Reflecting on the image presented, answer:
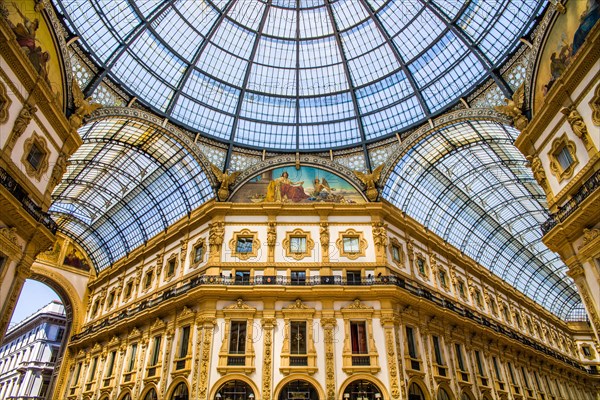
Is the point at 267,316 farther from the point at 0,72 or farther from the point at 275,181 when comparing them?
the point at 0,72

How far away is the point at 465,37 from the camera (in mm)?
29375

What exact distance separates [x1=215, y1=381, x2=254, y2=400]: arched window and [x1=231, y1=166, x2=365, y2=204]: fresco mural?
13493mm

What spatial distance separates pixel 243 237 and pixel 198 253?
13.8ft

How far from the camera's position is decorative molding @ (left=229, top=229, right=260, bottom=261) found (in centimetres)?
2936

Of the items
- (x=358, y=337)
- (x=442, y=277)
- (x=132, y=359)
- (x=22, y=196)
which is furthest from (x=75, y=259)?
(x=442, y=277)

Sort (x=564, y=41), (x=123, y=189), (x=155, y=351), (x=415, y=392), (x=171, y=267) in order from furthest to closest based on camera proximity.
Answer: (x=123, y=189) < (x=171, y=267) < (x=155, y=351) < (x=415, y=392) < (x=564, y=41)

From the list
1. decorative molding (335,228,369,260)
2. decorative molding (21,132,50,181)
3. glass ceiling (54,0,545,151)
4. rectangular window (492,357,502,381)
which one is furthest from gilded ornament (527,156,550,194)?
decorative molding (21,132,50,181)

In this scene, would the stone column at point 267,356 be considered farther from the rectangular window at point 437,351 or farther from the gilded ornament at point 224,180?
the rectangular window at point 437,351

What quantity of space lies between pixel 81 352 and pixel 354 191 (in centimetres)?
3213

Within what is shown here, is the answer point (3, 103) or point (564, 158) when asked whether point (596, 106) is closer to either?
point (564, 158)

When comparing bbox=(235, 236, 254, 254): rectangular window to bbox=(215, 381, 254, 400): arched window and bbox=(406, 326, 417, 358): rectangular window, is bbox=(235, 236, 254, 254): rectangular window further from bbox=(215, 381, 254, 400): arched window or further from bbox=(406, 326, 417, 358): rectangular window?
bbox=(406, 326, 417, 358): rectangular window

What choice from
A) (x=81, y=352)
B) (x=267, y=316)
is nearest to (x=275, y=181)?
(x=267, y=316)

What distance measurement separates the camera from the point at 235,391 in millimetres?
24484

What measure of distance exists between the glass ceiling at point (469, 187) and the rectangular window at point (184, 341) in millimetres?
19555
